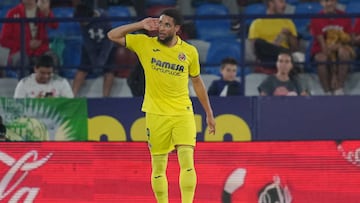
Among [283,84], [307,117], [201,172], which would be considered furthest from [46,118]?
[201,172]

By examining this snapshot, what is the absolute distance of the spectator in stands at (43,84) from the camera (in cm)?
1567

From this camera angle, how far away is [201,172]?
1246 cm

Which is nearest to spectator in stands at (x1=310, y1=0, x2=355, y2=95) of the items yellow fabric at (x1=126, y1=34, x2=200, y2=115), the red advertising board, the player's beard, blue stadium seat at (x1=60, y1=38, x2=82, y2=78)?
blue stadium seat at (x1=60, y1=38, x2=82, y2=78)

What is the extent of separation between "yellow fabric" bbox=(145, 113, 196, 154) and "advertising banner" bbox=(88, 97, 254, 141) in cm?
400

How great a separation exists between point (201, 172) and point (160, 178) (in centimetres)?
116

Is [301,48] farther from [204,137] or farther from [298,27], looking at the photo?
[204,137]

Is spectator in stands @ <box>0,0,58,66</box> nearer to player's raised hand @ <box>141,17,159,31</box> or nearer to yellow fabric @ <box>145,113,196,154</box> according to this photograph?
yellow fabric @ <box>145,113,196,154</box>

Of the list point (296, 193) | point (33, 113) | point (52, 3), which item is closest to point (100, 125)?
point (33, 113)

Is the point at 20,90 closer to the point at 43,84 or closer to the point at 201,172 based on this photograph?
the point at 43,84

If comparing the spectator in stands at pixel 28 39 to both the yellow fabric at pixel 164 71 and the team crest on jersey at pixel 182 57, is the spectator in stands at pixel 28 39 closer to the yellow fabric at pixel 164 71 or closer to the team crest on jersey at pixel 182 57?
the yellow fabric at pixel 164 71

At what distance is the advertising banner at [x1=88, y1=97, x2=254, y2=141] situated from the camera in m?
15.5

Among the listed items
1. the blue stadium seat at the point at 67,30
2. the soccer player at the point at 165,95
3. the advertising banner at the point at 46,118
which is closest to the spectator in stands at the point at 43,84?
the advertising banner at the point at 46,118

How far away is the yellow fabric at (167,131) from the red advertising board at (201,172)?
1.00m

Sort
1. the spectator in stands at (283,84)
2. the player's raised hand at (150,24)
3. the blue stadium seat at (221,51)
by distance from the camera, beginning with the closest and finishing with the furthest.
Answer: the player's raised hand at (150,24), the spectator in stands at (283,84), the blue stadium seat at (221,51)
